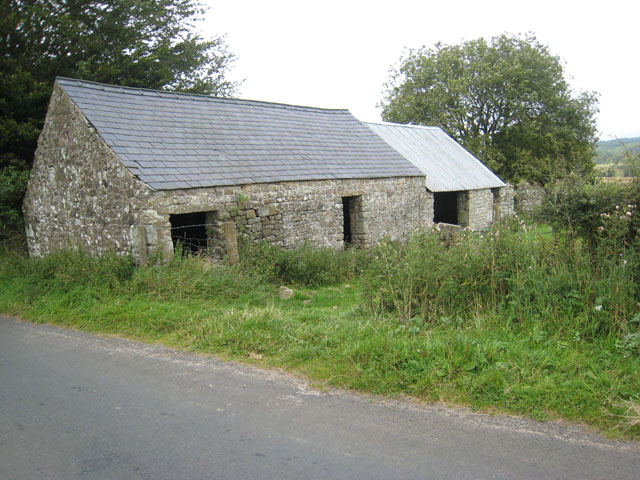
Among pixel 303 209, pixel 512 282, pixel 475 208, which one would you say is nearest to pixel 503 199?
pixel 475 208

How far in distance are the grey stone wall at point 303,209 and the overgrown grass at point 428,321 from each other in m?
1.27

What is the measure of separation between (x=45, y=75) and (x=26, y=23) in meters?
1.56

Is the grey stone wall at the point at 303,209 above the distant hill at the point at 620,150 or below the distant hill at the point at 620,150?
below

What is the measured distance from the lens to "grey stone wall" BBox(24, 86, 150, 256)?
9477mm

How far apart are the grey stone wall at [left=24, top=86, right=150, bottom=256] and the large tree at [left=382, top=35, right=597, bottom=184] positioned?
77.5ft

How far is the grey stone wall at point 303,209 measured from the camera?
30.9 ft

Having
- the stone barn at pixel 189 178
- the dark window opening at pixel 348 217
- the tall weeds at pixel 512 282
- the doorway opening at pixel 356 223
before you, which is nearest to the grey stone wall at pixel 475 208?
the stone barn at pixel 189 178

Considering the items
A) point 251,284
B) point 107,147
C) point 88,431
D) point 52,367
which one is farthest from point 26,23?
point 88,431

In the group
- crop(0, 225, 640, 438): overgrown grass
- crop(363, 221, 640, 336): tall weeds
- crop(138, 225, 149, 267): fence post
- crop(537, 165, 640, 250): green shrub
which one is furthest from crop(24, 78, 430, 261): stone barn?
crop(537, 165, 640, 250): green shrub

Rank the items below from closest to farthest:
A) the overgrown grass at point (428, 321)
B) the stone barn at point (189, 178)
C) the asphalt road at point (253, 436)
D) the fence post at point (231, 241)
A: 1. the asphalt road at point (253, 436)
2. the overgrown grass at point (428, 321)
3. the stone barn at point (189, 178)
4. the fence post at point (231, 241)

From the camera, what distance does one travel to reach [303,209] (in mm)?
12156

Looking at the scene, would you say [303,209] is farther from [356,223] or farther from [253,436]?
[253,436]

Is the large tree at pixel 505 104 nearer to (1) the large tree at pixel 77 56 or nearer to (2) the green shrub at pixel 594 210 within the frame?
(1) the large tree at pixel 77 56

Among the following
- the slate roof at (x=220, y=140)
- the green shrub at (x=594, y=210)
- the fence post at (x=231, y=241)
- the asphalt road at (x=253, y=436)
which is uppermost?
the slate roof at (x=220, y=140)
